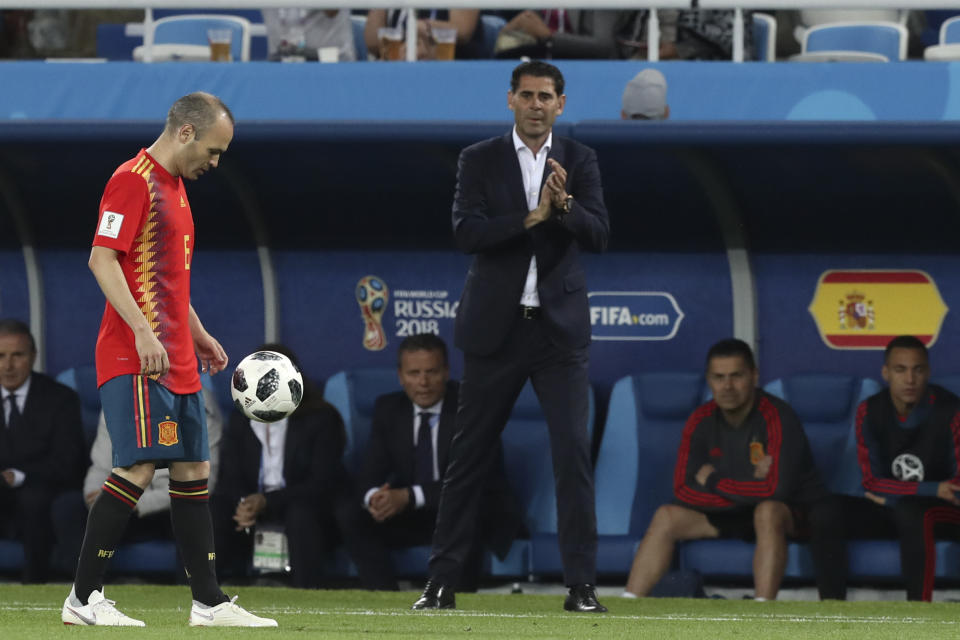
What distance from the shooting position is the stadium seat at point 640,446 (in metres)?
8.05

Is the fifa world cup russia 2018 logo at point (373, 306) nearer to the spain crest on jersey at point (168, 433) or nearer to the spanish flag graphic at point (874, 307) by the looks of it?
the spanish flag graphic at point (874, 307)

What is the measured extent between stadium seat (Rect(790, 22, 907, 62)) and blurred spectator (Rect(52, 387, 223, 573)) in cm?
365

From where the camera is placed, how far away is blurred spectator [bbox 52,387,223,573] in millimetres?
7824

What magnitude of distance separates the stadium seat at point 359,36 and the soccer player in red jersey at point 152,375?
405cm

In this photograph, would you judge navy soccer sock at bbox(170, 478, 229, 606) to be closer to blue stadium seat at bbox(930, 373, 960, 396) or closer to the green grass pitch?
the green grass pitch

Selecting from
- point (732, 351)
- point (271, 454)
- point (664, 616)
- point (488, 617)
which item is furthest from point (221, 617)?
point (732, 351)

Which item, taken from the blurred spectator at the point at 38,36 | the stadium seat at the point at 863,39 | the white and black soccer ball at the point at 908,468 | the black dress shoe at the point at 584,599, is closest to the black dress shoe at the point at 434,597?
the black dress shoe at the point at 584,599

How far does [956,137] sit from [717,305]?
2.04 metres

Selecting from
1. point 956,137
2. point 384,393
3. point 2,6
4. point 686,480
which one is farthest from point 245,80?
point 956,137

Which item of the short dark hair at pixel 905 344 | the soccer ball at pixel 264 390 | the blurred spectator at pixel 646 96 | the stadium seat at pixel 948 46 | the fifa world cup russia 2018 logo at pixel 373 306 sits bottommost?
the soccer ball at pixel 264 390

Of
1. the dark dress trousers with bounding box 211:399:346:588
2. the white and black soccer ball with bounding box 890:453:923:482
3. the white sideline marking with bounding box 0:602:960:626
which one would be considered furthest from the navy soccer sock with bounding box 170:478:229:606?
the white and black soccer ball with bounding box 890:453:923:482

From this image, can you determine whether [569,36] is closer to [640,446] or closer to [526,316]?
[640,446]

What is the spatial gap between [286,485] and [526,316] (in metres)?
2.54

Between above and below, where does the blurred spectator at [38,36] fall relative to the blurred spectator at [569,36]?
above
